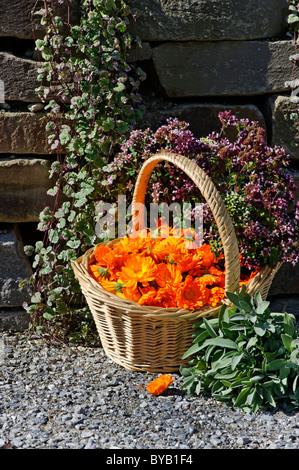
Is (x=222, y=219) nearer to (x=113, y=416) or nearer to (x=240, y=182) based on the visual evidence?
(x=240, y=182)

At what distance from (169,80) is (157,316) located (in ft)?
4.44

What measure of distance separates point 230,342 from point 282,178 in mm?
867

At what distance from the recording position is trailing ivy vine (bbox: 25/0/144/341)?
2.70 m

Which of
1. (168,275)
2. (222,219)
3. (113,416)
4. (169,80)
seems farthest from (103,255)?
(169,80)

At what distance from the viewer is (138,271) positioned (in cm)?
235

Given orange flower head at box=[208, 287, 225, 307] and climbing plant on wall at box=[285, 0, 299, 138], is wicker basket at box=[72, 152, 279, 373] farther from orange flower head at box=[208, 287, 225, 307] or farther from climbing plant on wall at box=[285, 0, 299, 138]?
climbing plant on wall at box=[285, 0, 299, 138]

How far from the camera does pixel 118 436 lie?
1.97 m

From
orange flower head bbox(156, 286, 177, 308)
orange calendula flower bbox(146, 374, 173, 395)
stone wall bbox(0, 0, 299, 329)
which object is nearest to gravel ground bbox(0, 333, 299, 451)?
orange calendula flower bbox(146, 374, 173, 395)

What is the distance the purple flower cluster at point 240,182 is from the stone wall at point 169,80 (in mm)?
308

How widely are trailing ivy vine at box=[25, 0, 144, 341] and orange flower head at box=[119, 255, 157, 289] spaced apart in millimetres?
494

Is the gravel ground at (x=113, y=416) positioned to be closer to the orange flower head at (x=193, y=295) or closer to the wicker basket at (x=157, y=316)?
the wicker basket at (x=157, y=316)

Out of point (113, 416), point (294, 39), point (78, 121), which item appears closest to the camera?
point (113, 416)

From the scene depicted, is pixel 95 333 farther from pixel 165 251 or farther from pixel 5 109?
pixel 5 109

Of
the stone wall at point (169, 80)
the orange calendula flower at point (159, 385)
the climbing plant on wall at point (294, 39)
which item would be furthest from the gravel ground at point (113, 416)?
the climbing plant on wall at point (294, 39)
